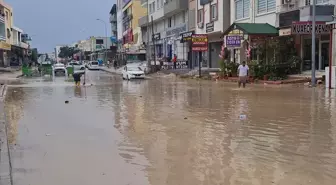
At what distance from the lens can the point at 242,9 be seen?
37.7 metres

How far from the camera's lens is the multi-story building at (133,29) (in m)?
80.1

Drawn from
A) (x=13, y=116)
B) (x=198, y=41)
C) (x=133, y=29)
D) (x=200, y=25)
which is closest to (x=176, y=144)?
(x=13, y=116)

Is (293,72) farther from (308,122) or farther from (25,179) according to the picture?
(25,179)

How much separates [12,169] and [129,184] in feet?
7.03

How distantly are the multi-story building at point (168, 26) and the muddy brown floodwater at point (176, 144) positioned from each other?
3820 cm

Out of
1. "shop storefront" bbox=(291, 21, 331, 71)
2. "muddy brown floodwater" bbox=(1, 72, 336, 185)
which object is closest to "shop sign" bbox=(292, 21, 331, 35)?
"shop storefront" bbox=(291, 21, 331, 71)

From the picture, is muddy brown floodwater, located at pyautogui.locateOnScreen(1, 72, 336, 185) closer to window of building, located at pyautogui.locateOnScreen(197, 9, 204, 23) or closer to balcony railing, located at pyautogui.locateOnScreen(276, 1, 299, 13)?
balcony railing, located at pyautogui.locateOnScreen(276, 1, 299, 13)

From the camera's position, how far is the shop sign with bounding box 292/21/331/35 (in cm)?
2552

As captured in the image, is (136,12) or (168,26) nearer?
(168,26)

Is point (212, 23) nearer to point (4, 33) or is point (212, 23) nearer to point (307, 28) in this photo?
point (307, 28)

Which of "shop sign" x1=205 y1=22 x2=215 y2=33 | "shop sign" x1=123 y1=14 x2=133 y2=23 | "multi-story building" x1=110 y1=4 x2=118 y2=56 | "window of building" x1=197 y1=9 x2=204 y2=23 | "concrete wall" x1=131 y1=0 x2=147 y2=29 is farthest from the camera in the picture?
"multi-story building" x1=110 y1=4 x2=118 y2=56

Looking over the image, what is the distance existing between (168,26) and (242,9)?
83.6 ft

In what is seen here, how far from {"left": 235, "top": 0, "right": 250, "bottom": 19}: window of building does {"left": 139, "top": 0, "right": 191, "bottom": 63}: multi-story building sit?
13.4 meters

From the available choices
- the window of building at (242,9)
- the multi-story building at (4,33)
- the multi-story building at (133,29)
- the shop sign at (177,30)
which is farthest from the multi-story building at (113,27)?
the window of building at (242,9)
